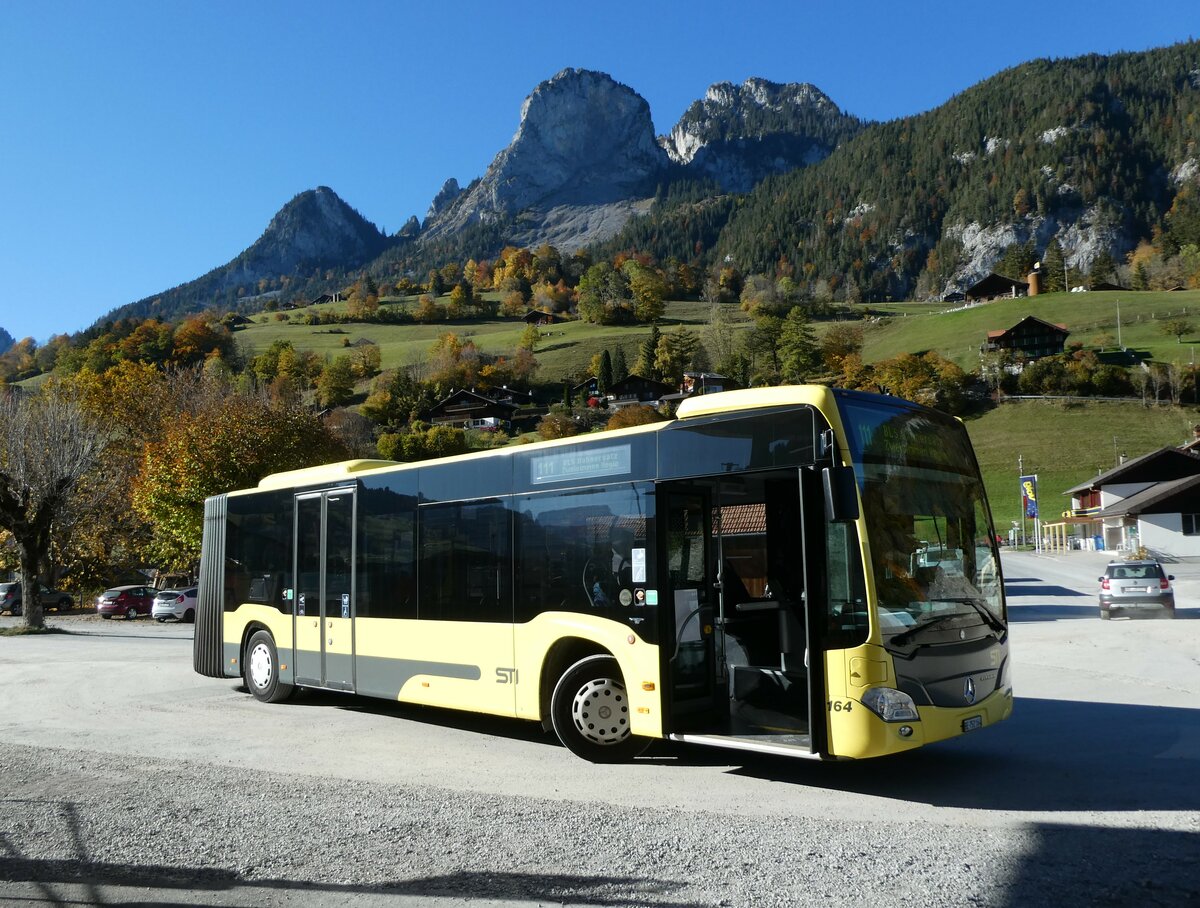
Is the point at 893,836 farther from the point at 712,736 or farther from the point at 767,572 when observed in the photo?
the point at 767,572

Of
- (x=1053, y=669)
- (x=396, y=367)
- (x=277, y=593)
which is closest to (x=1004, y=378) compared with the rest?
(x=396, y=367)

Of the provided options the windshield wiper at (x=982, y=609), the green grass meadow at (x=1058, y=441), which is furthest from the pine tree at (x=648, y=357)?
the windshield wiper at (x=982, y=609)

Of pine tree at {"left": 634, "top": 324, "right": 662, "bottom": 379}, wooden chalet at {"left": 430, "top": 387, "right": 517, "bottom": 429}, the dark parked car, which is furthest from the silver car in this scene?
pine tree at {"left": 634, "top": 324, "right": 662, "bottom": 379}

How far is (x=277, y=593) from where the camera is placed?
12.8m

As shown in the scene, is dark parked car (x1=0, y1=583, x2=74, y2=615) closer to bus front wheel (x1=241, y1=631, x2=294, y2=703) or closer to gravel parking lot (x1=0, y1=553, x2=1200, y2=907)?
bus front wheel (x1=241, y1=631, x2=294, y2=703)

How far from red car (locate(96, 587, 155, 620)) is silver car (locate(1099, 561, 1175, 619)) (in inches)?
1325

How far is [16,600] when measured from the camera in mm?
42375

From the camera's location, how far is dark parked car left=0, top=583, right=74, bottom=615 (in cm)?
4216

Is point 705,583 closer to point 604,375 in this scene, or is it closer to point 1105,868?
point 1105,868

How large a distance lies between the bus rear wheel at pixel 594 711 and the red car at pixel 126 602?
3376 cm

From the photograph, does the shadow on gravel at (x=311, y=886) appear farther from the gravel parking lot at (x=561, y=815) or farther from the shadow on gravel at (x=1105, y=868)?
the shadow on gravel at (x=1105, y=868)

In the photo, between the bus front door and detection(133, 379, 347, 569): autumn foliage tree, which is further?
detection(133, 379, 347, 569): autumn foliage tree

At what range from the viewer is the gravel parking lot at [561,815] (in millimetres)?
5215

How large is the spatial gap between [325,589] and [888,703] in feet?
24.6
